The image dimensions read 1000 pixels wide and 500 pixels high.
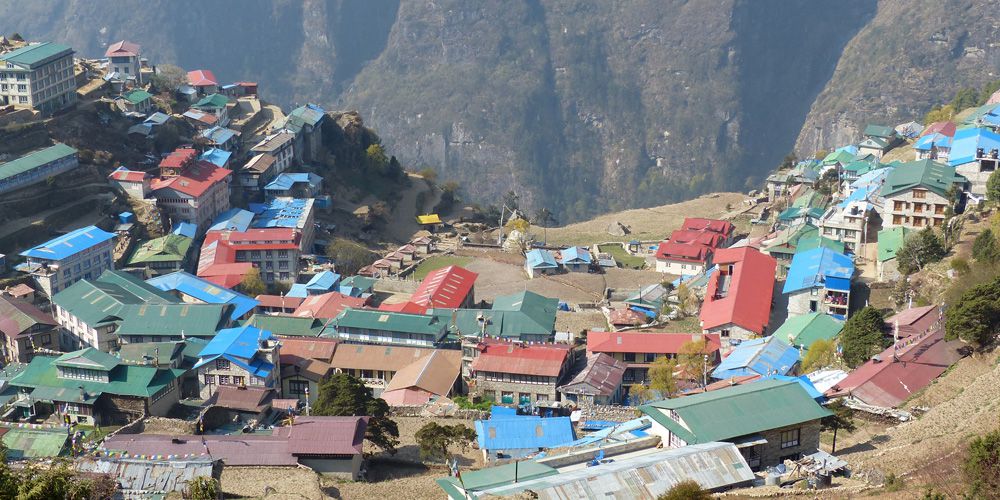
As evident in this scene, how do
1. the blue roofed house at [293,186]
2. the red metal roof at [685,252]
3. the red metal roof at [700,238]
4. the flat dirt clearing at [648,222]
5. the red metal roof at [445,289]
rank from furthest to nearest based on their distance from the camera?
the flat dirt clearing at [648,222], the blue roofed house at [293,186], the red metal roof at [700,238], the red metal roof at [685,252], the red metal roof at [445,289]

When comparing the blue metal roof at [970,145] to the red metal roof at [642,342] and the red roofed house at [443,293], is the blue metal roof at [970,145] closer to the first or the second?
the red metal roof at [642,342]

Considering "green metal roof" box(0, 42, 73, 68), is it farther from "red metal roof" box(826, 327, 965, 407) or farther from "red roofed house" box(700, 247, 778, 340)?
"red metal roof" box(826, 327, 965, 407)

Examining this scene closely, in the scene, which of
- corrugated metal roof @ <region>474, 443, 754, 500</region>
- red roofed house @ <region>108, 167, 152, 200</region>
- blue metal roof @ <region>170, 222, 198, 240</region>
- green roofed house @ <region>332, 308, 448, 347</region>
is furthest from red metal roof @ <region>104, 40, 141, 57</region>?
corrugated metal roof @ <region>474, 443, 754, 500</region>

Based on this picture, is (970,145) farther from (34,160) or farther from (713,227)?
(34,160)

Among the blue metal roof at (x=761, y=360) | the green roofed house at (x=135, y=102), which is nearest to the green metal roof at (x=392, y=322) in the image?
the blue metal roof at (x=761, y=360)

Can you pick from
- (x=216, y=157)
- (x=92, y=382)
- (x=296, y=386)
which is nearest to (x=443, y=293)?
(x=296, y=386)

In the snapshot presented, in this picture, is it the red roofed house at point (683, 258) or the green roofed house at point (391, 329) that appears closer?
the green roofed house at point (391, 329)
